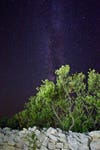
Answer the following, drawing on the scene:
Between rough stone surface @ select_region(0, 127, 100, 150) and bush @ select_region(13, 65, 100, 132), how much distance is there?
353 centimetres

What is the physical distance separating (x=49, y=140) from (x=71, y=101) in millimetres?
5738

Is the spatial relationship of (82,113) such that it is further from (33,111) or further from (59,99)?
(33,111)

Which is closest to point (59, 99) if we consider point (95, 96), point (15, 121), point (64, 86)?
point (64, 86)

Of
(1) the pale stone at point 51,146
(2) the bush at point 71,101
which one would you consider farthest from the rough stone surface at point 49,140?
(2) the bush at point 71,101

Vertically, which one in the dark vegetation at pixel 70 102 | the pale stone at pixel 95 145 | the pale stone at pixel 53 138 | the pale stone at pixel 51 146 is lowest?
the pale stone at pixel 95 145

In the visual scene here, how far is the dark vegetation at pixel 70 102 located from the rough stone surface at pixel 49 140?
3543 mm

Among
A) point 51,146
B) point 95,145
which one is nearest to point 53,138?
point 51,146

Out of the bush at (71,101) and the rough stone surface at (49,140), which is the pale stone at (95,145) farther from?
the bush at (71,101)

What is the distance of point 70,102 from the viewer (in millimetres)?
24469

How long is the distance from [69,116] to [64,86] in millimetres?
2288

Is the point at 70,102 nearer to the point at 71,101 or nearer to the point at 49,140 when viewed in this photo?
the point at 71,101

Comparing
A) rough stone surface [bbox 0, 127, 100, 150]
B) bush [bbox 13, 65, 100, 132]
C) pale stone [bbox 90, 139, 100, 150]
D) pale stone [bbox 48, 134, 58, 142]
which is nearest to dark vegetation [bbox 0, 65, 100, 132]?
bush [bbox 13, 65, 100, 132]

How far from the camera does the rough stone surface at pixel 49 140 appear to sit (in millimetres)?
19031

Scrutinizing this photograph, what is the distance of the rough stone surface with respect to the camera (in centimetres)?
1903
